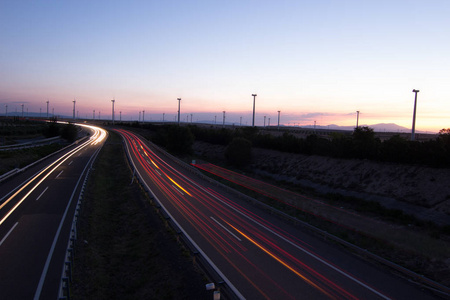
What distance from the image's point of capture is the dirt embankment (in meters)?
24.5

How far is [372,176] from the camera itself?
104ft

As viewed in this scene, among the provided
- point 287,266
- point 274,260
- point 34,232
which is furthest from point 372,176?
point 34,232

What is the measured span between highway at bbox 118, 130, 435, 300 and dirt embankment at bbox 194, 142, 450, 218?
47.4 ft

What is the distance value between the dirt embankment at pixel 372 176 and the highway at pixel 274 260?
569 inches

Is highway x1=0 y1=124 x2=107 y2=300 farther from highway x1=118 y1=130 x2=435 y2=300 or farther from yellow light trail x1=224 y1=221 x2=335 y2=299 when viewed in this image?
yellow light trail x1=224 y1=221 x2=335 y2=299

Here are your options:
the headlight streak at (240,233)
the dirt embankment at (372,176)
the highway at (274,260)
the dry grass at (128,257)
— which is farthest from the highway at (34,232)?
the dirt embankment at (372,176)

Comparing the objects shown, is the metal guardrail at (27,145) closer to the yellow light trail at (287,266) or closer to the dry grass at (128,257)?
the dry grass at (128,257)

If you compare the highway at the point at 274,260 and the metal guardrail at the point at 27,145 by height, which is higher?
the metal guardrail at the point at 27,145

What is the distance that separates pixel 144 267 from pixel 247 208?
32.8ft

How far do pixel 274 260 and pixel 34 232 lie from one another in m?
11.8

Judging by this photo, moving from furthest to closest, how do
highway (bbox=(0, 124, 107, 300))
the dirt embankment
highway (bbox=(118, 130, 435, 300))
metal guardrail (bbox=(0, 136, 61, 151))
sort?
metal guardrail (bbox=(0, 136, 61, 151)), the dirt embankment, highway (bbox=(118, 130, 435, 300)), highway (bbox=(0, 124, 107, 300))

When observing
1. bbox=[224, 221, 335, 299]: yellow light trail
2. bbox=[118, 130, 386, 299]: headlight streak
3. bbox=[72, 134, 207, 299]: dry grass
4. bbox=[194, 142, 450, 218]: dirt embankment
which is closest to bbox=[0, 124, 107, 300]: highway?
bbox=[72, 134, 207, 299]: dry grass

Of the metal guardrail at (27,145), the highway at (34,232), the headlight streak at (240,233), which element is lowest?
the headlight streak at (240,233)

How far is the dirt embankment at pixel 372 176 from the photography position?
80.4 feet
